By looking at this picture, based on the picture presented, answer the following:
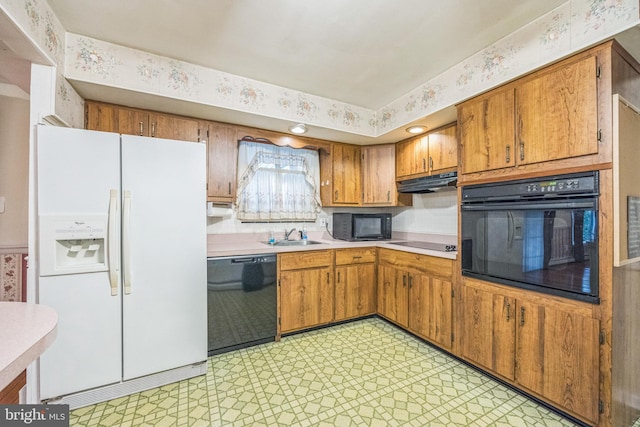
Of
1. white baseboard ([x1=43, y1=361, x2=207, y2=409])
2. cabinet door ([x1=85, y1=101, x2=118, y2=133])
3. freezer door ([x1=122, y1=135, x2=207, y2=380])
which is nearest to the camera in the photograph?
white baseboard ([x1=43, y1=361, x2=207, y2=409])

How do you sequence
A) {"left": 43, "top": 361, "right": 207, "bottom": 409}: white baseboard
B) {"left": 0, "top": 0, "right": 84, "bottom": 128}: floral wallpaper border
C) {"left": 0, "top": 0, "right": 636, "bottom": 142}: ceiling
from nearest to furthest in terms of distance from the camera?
{"left": 0, "top": 0, "right": 84, "bottom": 128}: floral wallpaper border < {"left": 0, "top": 0, "right": 636, "bottom": 142}: ceiling < {"left": 43, "top": 361, "right": 207, "bottom": 409}: white baseboard

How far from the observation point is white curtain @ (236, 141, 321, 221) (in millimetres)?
3078

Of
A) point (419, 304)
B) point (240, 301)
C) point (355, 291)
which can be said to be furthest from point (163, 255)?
point (419, 304)

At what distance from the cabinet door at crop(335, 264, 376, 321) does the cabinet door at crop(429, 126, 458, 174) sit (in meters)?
1.30

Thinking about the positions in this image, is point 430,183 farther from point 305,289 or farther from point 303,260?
point 305,289

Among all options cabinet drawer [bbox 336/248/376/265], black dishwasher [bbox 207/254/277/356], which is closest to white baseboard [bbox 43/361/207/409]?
black dishwasher [bbox 207/254/277/356]

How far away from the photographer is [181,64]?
221 centimetres

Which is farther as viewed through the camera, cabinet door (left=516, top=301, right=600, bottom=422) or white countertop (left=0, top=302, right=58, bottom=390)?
cabinet door (left=516, top=301, right=600, bottom=422)

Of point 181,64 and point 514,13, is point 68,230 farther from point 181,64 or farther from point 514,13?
point 514,13

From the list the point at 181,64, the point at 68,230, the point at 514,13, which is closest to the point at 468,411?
the point at 514,13

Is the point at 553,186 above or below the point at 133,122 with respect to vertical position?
below

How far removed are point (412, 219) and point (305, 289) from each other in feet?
5.46

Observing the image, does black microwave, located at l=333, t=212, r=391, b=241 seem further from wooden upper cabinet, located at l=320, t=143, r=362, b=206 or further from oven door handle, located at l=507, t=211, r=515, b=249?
oven door handle, located at l=507, t=211, r=515, b=249

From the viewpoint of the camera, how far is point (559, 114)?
1661mm
